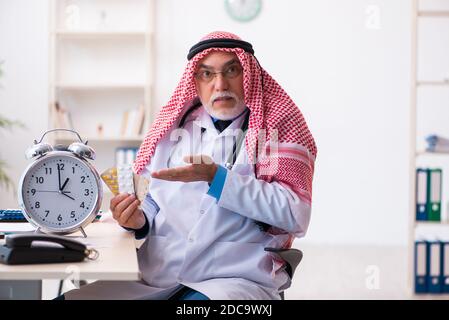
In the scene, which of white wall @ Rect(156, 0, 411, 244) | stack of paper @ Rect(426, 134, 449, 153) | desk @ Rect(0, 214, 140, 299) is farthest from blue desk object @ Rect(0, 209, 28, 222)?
white wall @ Rect(156, 0, 411, 244)

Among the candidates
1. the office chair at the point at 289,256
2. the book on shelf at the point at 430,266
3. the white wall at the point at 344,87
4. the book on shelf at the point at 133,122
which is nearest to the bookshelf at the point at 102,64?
the book on shelf at the point at 133,122

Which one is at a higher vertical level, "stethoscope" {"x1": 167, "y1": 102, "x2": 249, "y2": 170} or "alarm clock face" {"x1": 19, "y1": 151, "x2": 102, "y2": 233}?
"stethoscope" {"x1": 167, "y1": 102, "x2": 249, "y2": 170}

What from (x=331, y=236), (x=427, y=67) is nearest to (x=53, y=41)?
(x=331, y=236)

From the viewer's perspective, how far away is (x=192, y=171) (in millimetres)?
1532

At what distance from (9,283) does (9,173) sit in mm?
3349

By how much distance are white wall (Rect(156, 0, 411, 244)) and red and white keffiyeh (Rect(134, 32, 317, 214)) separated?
12.1 feet

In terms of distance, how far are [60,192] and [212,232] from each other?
1.51 feet

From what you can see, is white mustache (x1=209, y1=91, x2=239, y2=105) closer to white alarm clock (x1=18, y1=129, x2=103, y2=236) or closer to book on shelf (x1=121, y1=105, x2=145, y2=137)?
white alarm clock (x1=18, y1=129, x2=103, y2=236)

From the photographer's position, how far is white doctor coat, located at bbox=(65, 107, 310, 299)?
1680 mm

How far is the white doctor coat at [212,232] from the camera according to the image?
168 centimetres

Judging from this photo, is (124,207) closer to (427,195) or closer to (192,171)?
(192,171)

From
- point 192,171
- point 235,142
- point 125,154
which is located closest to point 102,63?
point 125,154

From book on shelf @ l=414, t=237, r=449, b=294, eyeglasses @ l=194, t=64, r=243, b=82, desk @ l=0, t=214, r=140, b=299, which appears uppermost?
eyeglasses @ l=194, t=64, r=243, b=82
